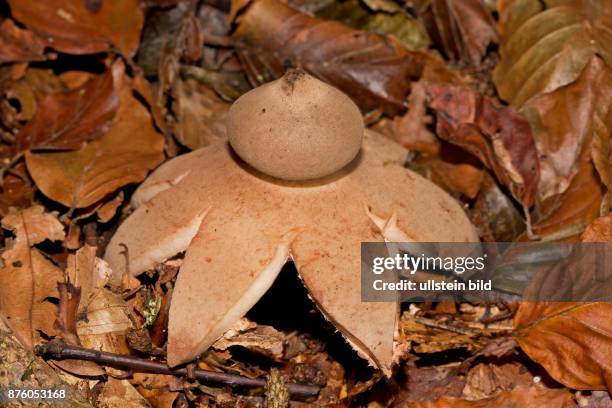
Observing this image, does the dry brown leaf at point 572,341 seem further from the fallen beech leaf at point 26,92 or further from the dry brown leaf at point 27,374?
the fallen beech leaf at point 26,92

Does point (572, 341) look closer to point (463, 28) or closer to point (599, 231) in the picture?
point (599, 231)

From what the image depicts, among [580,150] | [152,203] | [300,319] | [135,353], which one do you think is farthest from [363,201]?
[580,150]

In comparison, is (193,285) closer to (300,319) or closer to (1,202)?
(300,319)

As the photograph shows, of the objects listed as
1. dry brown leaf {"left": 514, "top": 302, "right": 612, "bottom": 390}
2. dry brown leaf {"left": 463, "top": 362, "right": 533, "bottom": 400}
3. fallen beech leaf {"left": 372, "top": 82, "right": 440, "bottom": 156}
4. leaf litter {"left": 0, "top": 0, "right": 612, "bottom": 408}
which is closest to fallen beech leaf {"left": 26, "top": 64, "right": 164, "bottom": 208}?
leaf litter {"left": 0, "top": 0, "right": 612, "bottom": 408}

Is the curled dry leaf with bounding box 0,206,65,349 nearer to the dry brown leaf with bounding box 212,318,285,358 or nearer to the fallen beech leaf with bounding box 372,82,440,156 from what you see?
the dry brown leaf with bounding box 212,318,285,358

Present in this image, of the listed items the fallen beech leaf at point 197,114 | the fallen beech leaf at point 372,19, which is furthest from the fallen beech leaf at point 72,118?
the fallen beech leaf at point 372,19
